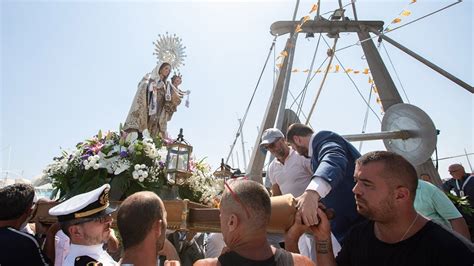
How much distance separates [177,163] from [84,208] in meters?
1.31

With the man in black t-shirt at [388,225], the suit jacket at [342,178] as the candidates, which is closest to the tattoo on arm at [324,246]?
the man in black t-shirt at [388,225]

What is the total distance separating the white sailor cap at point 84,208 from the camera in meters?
2.32

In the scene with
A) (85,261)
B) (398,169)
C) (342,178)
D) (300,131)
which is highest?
(300,131)

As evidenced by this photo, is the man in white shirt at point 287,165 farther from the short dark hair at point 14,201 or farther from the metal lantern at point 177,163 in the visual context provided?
the short dark hair at point 14,201

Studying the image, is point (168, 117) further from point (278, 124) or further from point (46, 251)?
point (278, 124)

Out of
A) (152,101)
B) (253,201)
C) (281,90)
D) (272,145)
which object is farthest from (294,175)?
(281,90)

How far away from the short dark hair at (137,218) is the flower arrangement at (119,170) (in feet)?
4.37

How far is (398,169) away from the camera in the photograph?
79.4 inches

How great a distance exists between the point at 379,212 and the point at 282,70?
1395 centimetres

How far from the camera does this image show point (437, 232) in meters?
1.87

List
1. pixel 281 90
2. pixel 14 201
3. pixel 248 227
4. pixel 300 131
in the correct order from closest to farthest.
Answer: pixel 248 227
pixel 14 201
pixel 300 131
pixel 281 90

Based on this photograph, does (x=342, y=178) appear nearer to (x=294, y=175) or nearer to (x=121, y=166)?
(x=294, y=175)

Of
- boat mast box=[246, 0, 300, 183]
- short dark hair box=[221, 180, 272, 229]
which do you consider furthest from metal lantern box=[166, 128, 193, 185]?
boat mast box=[246, 0, 300, 183]

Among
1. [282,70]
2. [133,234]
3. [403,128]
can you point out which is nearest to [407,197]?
[133,234]
